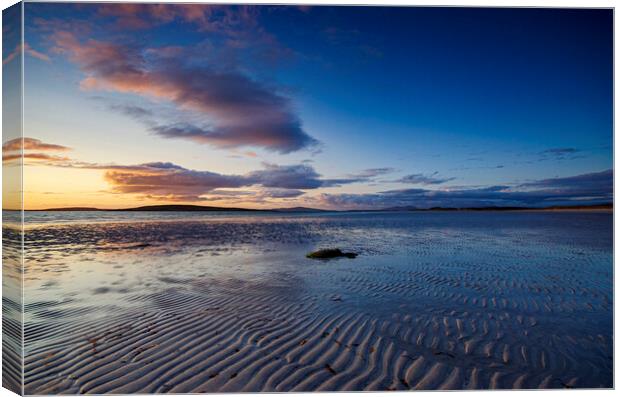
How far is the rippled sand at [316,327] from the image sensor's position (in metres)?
4.20

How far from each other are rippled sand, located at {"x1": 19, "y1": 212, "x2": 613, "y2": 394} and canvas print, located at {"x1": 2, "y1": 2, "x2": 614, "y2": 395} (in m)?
0.04

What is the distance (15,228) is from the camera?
4605mm

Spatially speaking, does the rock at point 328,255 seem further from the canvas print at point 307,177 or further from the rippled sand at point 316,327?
the rippled sand at point 316,327

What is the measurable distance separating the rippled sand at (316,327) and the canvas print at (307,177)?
4cm

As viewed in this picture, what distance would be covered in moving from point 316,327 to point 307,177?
10749 millimetres

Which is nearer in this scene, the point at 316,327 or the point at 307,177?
the point at 316,327

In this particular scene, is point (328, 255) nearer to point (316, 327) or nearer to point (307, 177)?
point (307, 177)

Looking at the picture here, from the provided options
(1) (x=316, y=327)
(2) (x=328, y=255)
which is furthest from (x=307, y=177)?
(1) (x=316, y=327)

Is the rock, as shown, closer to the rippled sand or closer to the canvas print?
the canvas print

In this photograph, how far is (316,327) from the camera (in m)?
5.52

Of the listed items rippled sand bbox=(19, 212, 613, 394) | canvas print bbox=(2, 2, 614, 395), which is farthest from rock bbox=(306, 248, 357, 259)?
rippled sand bbox=(19, 212, 613, 394)

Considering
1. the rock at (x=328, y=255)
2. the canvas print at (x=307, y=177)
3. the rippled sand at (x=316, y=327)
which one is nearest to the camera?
the rippled sand at (x=316, y=327)

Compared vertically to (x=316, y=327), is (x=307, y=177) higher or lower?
higher

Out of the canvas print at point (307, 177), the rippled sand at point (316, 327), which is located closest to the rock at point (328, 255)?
the canvas print at point (307, 177)
